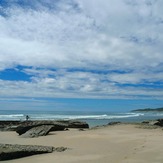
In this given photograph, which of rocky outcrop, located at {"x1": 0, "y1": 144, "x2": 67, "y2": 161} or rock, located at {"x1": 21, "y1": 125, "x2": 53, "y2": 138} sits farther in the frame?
rock, located at {"x1": 21, "y1": 125, "x2": 53, "y2": 138}

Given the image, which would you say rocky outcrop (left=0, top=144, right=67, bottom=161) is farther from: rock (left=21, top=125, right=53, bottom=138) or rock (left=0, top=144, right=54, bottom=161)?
rock (left=21, top=125, right=53, bottom=138)

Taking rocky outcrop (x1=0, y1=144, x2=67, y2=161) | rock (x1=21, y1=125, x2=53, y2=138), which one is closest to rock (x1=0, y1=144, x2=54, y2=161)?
rocky outcrop (x1=0, y1=144, x2=67, y2=161)

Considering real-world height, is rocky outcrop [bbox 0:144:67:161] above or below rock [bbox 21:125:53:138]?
below

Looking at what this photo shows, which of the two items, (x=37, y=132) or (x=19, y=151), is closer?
(x=19, y=151)

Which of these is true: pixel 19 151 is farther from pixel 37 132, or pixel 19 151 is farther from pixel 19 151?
pixel 37 132

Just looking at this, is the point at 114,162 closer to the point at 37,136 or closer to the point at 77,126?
the point at 37,136

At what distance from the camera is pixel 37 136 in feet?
53.3

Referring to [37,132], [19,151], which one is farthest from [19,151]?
[37,132]

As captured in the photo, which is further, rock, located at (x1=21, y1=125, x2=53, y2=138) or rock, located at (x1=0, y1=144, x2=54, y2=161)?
rock, located at (x1=21, y1=125, x2=53, y2=138)

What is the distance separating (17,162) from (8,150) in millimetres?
809

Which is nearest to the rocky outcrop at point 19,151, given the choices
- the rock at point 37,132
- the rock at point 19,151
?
the rock at point 19,151

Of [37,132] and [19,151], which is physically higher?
[37,132]

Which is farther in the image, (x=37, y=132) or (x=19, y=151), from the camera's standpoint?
(x=37, y=132)

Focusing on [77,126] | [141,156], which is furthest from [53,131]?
[141,156]
